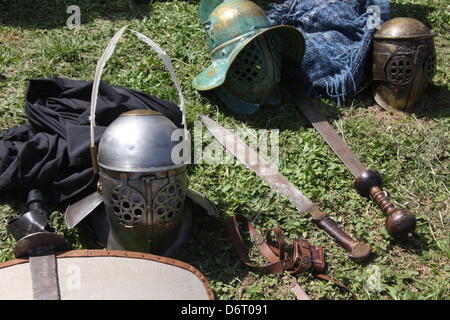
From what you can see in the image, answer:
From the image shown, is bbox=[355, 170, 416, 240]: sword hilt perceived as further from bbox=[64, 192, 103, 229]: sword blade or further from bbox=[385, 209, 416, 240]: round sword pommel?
bbox=[64, 192, 103, 229]: sword blade

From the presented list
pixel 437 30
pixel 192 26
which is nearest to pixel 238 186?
pixel 192 26

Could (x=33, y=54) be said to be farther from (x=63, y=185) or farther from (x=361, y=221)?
(x=361, y=221)

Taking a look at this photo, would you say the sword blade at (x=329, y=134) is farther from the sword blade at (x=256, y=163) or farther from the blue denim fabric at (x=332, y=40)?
the sword blade at (x=256, y=163)

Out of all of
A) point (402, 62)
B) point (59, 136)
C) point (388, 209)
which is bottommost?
point (388, 209)

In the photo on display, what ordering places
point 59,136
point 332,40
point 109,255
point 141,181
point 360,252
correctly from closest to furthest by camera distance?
point 109,255, point 141,181, point 360,252, point 59,136, point 332,40

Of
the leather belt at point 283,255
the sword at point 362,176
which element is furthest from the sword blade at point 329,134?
the leather belt at point 283,255

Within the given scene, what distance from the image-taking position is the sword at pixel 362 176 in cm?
334

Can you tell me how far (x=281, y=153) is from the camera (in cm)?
416

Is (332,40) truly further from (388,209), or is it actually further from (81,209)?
(81,209)

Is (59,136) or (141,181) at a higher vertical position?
(141,181)

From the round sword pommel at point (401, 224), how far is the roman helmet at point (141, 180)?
138cm

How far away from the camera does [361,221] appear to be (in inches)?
141

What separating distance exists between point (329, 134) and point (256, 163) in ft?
2.37

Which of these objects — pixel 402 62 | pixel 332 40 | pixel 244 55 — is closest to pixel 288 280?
pixel 244 55
